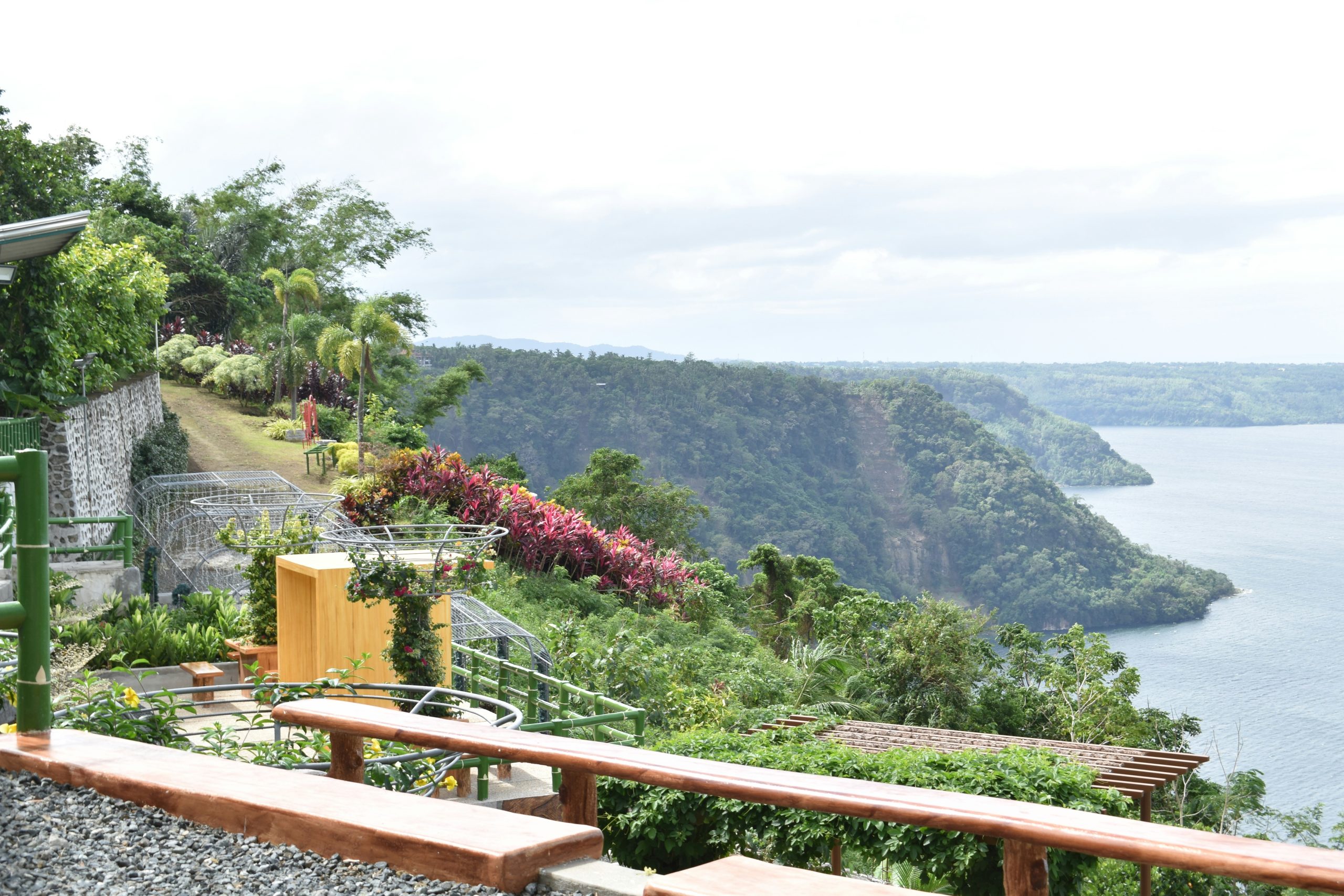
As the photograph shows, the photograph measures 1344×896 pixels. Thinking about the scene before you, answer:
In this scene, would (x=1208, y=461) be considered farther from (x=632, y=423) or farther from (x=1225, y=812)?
(x=1225, y=812)

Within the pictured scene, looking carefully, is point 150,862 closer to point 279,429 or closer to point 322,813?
point 322,813

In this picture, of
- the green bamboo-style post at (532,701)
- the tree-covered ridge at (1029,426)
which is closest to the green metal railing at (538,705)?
the green bamboo-style post at (532,701)

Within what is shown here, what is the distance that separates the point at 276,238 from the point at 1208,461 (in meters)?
133

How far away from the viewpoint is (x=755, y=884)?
1.69 meters

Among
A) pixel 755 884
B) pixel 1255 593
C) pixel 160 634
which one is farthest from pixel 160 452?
pixel 1255 593

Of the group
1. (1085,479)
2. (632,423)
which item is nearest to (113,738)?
(632,423)

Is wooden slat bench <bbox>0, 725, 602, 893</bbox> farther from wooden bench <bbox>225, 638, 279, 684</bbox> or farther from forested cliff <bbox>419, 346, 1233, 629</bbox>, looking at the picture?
forested cliff <bbox>419, 346, 1233, 629</bbox>

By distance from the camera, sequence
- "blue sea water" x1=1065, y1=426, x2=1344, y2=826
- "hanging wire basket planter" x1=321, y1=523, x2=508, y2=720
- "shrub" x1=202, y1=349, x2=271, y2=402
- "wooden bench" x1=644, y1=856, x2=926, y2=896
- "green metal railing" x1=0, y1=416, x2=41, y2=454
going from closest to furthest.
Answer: "wooden bench" x1=644, y1=856, x2=926, y2=896
"hanging wire basket planter" x1=321, y1=523, x2=508, y2=720
"green metal railing" x1=0, y1=416, x2=41, y2=454
"shrub" x1=202, y1=349, x2=271, y2=402
"blue sea water" x1=1065, y1=426, x2=1344, y2=826

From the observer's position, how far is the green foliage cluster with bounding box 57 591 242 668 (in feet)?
25.3

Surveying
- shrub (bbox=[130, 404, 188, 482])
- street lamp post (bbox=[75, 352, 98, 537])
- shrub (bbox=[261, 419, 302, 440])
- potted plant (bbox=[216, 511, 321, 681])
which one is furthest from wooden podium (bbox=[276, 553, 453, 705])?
shrub (bbox=[261, 419, 302, 440])

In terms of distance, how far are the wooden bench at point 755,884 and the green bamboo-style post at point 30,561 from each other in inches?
62.8

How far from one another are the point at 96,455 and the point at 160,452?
281 cm

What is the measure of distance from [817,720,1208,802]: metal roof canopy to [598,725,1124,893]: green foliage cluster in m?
1.08

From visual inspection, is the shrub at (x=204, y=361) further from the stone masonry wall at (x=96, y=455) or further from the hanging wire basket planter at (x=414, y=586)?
the hanging wire basket planter at (x=414, y=586)
